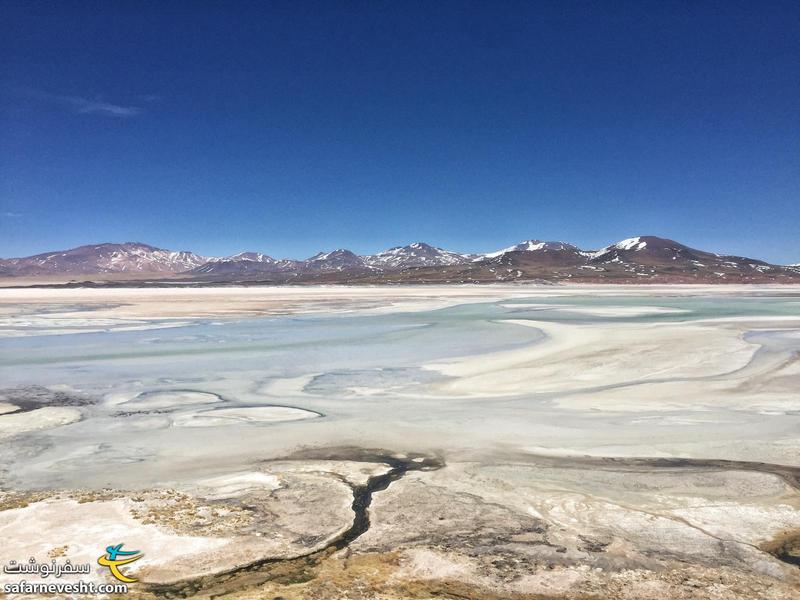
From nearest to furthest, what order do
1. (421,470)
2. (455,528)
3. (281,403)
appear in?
(455,528) → (421,470) → (281,403)

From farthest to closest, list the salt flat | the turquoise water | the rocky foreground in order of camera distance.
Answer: the turquoise water
the salt flat
the rocky foreground

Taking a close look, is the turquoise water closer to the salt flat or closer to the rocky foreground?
the salt flat

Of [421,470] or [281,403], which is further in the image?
[281,403]

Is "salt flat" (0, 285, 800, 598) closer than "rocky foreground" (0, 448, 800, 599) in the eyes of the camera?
No

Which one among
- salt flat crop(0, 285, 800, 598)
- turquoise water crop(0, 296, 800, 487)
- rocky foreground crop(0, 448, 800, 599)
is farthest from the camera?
turquoise water crop(0, 296, 800, 487)

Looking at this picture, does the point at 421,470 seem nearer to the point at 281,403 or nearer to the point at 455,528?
the point at 455,528

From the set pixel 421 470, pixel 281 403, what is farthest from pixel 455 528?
pixel 281 403

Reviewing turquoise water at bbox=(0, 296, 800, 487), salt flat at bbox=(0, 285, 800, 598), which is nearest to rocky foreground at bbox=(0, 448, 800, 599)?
salt flat at bbox=(0, 285, 800, 598)

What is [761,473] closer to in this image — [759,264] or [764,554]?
[764,554]

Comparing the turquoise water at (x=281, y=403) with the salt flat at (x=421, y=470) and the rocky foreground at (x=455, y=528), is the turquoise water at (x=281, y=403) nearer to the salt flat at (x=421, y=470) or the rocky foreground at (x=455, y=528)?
the salt flat at (x=421, y=470)
